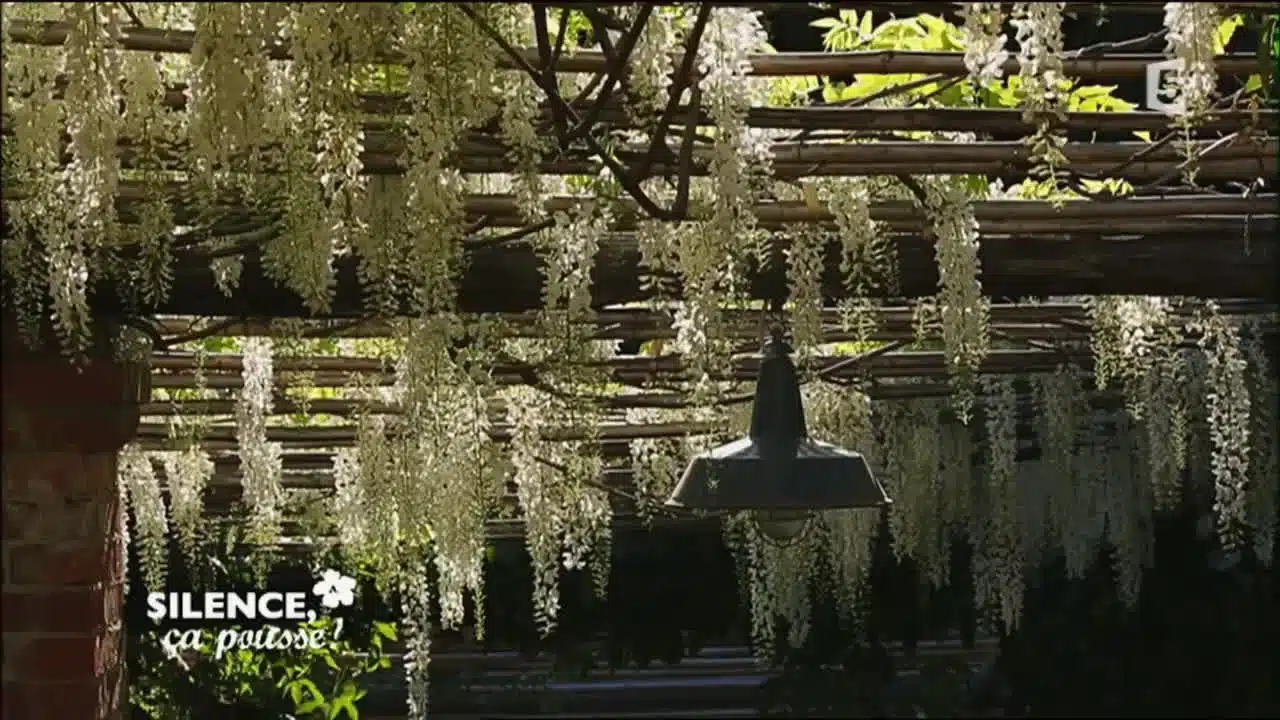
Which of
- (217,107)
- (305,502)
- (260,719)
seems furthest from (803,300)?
(305,502)

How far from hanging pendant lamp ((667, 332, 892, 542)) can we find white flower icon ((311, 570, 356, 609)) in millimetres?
4193

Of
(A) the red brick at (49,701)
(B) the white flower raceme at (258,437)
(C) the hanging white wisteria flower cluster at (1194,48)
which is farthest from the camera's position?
(B) the white flower raceme at (258,437)

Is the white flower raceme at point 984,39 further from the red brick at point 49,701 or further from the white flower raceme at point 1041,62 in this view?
the red brick at point 49,701

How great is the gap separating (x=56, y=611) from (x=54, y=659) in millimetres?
73

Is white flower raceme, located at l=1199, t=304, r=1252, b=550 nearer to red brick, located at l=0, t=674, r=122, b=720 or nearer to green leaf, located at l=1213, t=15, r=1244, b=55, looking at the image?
green leaf, located at l=1213, t=15, r=1244, b=55

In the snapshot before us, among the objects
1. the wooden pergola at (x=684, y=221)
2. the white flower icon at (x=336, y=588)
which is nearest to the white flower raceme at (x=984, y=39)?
the wooden pergola at (x=684, y=221)

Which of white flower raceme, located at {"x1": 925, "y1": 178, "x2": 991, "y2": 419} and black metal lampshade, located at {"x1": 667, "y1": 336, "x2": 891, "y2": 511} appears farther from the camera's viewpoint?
white flower raceme, located at {"x1": 925, "y1": 178, "x2": 991, "y2": 419}

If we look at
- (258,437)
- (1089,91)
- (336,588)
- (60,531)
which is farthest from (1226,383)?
(336,588)

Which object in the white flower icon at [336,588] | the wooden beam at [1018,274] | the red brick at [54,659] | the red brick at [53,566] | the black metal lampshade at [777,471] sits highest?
the wooden beam at [1018,274]

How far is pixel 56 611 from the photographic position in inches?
136

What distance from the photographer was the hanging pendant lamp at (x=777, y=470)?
3.09m

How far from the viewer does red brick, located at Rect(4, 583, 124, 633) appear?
135 inches

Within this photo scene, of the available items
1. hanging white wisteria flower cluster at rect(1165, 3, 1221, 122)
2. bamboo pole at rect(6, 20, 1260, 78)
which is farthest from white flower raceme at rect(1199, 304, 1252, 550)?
hanging white wisteria flower cluster at rect(1165, 3, 1221, 122)

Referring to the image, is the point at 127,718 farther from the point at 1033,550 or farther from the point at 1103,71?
the point at 1033,550
